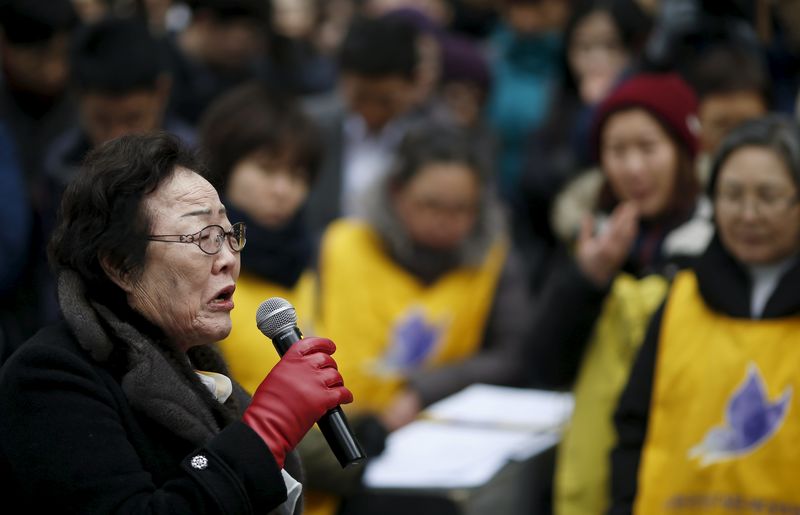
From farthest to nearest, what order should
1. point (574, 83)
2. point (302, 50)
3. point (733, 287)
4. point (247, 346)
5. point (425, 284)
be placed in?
point (302, 50) < point (574, 83) < point (425, 284) < point (247, 346) < point (733, 287)

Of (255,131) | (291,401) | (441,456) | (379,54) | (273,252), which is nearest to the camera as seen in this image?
(291,401)

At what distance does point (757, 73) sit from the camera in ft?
16.4

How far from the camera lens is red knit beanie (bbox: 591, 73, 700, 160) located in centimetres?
475

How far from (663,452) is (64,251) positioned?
1996 mm

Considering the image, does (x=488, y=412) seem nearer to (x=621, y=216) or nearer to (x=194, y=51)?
(x=621, y=216)

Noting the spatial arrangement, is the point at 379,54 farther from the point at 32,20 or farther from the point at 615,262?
the point at 615,262

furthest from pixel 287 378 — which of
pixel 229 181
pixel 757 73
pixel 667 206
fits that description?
pixel 757 73

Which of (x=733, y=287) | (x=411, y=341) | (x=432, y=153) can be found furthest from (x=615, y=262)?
(x=432, y=153)

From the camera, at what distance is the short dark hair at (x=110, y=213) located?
2.40 metres

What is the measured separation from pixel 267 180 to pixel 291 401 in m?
2.15

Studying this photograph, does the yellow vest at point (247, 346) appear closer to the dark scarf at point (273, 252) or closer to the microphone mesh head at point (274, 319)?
the dark scarf at point (273, 252)

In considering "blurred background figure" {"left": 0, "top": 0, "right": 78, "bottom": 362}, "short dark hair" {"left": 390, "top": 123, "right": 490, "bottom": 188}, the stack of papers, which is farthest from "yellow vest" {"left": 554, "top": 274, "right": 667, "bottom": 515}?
"blurred background figure" {"left": 0, "top": 0, "right": 78, "bottom": 362}

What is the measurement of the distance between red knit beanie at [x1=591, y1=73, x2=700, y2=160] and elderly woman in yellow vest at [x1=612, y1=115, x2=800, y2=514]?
29.8 inches

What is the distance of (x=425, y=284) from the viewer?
5258mm
